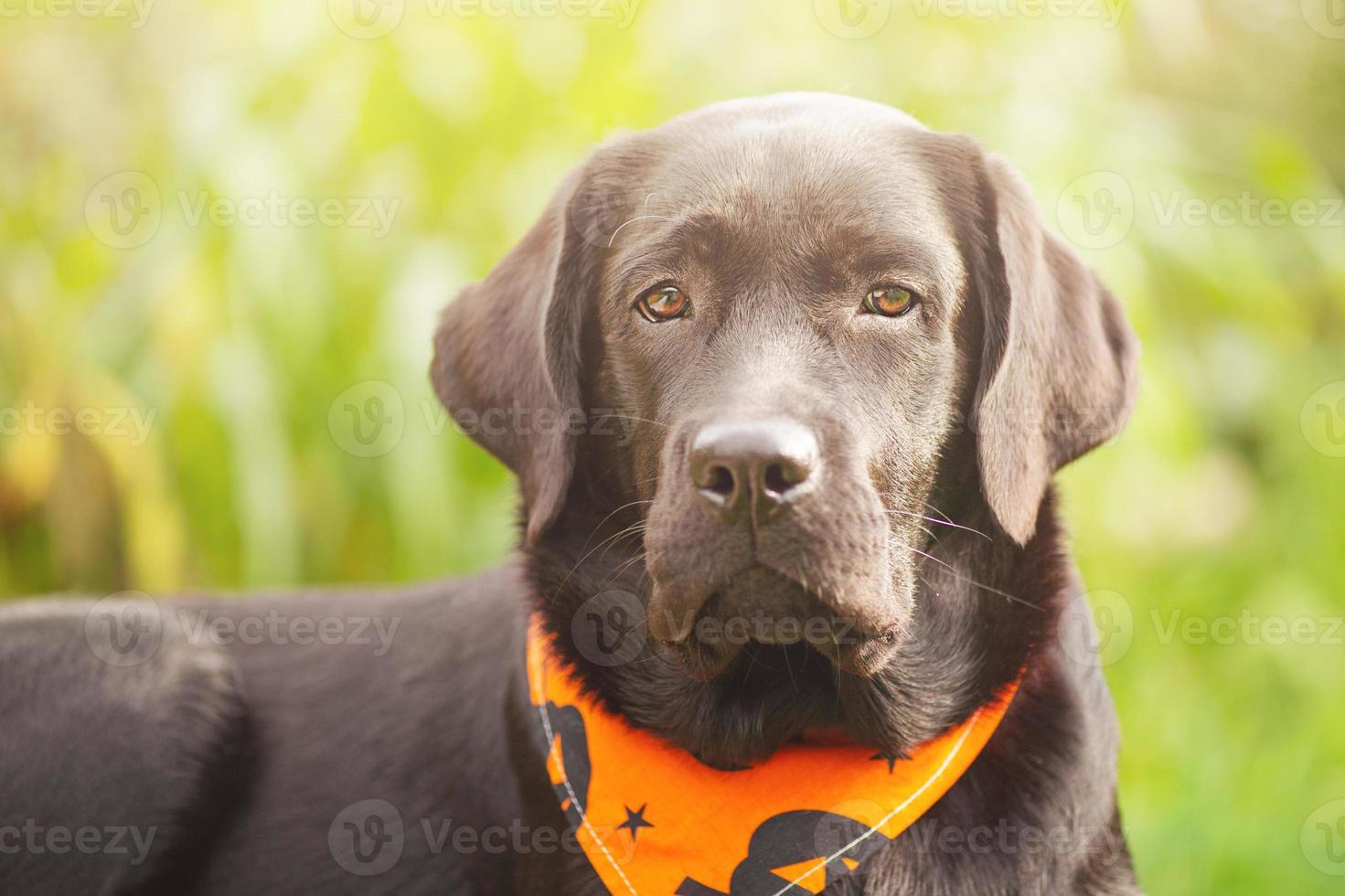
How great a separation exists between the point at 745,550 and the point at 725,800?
737 millimetres

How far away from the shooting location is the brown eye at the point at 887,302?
2459 mm

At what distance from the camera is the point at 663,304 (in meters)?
2.56

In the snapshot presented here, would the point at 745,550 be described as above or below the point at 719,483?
below

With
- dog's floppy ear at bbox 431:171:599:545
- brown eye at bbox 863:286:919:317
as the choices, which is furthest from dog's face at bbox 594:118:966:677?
dog's floppy ear at bbox 431:171:599:545

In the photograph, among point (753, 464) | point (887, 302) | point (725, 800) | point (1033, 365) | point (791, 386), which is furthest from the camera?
point (725, 800)

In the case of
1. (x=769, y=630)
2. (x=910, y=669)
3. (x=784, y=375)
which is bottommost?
(x=910, y=669)

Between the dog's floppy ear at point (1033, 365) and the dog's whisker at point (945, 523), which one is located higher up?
the dog's floppy ear at point (1033, 365)

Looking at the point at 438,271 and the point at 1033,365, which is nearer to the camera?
the point at 1033,365

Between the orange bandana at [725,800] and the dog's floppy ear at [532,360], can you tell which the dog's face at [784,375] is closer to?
the dog's floppy ear at [532,360]

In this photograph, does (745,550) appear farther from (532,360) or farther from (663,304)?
(532,360)

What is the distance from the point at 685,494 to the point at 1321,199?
4789 millimetres

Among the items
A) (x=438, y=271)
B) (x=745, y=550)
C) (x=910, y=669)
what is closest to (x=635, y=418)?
(x=745, y=550)

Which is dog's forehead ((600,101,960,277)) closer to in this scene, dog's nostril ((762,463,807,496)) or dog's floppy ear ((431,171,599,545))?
dog's floppy ear ((431,171,599,545))

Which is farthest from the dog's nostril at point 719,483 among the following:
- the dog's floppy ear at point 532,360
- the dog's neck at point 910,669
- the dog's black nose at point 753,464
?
the dog's floppy ear at point 532,360
